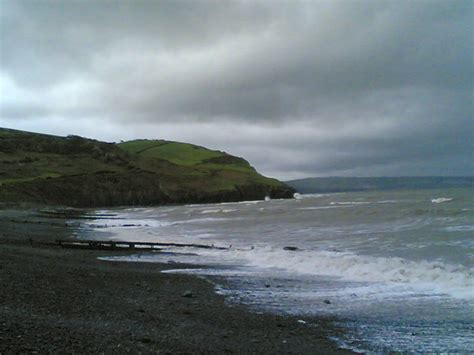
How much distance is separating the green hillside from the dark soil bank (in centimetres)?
7495

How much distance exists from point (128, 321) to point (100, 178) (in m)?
112

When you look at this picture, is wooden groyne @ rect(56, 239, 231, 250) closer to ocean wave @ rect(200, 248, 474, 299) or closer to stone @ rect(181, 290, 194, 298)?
ocean wave @ rect(200, 248, 474, 299)

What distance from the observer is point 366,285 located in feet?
47.5

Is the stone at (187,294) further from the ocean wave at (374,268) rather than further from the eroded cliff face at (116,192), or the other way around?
the eroded cliff face at (116,192)

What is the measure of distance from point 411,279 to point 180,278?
761cm

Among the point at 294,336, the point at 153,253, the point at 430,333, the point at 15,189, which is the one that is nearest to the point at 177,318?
the point at 294,336

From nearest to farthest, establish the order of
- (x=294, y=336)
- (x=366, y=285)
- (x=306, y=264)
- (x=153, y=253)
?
(x=294, y=336) < (x=366, y=285) < (x=306, y=264) < (x=153, y=253)

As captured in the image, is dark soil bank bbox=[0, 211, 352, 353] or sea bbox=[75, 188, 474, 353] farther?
sea bbox=[75, 188, 474, 353]

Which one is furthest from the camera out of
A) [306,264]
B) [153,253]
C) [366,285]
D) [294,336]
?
[153,253]

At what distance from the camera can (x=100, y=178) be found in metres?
116

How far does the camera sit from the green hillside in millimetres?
99438

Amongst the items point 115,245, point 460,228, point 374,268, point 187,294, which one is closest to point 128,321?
point 187,294

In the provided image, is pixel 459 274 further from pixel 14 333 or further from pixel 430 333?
pixel 14 333

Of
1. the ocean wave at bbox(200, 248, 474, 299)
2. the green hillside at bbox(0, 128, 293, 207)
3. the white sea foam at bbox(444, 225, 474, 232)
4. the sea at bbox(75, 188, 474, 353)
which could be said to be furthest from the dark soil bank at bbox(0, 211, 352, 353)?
the green hillside at bbox(0, 128, 293, 207)
